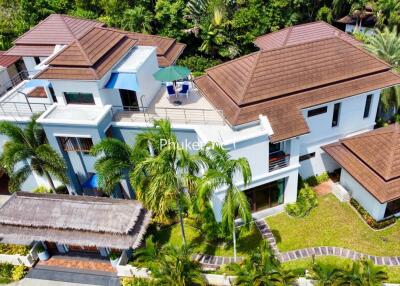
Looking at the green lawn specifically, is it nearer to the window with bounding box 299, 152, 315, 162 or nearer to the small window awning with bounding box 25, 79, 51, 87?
the window with bounding box 299, 152, 315, 162

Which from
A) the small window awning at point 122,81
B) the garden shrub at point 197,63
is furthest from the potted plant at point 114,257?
the garden shrub at point 197,63

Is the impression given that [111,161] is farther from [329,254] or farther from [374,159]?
[374,159]

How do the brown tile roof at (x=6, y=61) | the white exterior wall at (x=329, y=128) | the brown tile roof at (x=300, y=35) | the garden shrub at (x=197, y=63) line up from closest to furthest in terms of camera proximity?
the white exterior wall at (x=329, y=128) → the brown tile roof at (x=300, y=35) → the brown tile roof at (x=6, y=61) → the garden shrub at (x=197, y=63)

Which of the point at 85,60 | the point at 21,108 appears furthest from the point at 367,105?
the point at 21,108

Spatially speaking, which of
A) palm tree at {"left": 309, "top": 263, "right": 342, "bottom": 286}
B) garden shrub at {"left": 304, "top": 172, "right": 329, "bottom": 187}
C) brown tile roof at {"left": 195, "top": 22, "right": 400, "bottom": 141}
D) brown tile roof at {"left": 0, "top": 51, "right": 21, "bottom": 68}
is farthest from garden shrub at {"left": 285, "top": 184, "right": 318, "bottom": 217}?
brown tile roof at {"left": 0, "top": 51, "right": 21, "bottom": 68}

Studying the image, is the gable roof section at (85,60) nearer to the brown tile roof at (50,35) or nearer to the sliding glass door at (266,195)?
the brown tile roof at (50,35)

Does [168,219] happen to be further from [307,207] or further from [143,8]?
[143,8]
